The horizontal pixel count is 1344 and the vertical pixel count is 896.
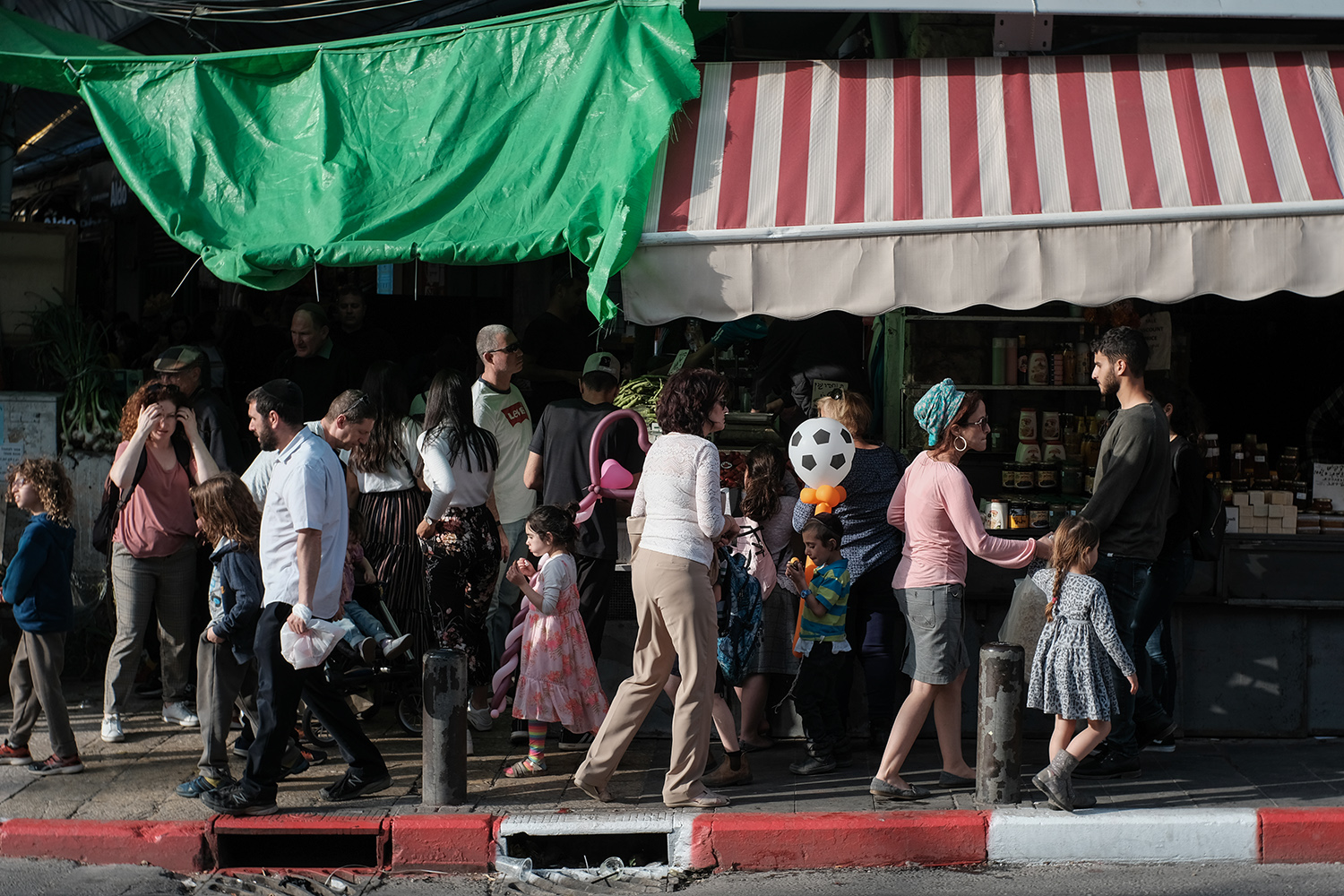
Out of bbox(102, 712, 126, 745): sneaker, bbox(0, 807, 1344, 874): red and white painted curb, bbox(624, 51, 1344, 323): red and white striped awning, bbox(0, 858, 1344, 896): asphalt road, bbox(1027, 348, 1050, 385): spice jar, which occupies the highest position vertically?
bbox(624, 51, 1344, 323): red and white striped awning

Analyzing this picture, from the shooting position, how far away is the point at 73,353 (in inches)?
330

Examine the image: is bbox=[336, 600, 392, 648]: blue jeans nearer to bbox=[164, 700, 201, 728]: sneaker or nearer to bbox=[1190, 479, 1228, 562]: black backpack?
bbox=[164, 700, 201, 728]: sneaker

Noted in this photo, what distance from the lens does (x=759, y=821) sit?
18.8 ft

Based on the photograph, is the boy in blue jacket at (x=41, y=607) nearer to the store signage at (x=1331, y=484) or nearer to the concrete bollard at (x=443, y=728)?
the concrete bollard at (x=443, y=728)

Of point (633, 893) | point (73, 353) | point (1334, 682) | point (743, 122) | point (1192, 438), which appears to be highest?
point (743, 122)

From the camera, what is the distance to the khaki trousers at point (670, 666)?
19.0 ft

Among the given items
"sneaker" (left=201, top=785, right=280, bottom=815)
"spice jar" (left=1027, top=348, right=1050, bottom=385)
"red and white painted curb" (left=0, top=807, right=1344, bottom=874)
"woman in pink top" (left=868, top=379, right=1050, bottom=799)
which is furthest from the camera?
"spice jar" (left=1027, top=348, right=1050, bottom=385)

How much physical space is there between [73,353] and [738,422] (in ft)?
14.5

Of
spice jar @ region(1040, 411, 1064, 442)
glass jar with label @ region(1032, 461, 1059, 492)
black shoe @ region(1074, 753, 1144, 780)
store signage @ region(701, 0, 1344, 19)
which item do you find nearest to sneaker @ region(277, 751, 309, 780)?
black shoe @ region(1074, 753, 1144, 780)

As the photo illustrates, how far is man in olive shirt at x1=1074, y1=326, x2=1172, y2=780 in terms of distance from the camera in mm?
6289

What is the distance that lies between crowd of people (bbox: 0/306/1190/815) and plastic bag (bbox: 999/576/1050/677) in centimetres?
15

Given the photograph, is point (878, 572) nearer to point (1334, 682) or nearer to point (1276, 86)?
point (1334, 682)

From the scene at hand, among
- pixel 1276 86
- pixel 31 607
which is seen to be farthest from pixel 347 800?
pixel 1276 86

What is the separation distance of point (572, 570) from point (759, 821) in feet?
5.39
